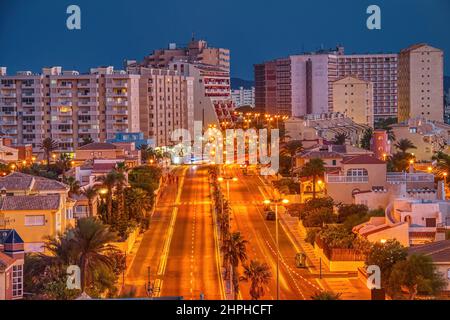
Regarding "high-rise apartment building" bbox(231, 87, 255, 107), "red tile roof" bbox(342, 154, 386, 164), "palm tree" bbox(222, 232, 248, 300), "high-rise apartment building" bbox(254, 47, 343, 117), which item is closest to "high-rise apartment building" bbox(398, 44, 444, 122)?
"high-rise apartment building" bbox(254, 47, 343, 117)

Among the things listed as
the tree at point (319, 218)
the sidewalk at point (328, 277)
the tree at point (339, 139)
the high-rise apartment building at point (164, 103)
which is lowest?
the sidewalk at point (328, 277)

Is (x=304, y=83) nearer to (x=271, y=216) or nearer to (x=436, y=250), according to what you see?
(x=271, y=216)

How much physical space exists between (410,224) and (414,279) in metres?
7.03

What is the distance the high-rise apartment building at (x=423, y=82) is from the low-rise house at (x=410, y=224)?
52774mm

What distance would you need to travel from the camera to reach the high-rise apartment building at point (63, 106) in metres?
65.2

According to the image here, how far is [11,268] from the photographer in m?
19.3

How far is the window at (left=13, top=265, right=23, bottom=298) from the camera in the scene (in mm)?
19547

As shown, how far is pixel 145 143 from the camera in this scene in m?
61.6

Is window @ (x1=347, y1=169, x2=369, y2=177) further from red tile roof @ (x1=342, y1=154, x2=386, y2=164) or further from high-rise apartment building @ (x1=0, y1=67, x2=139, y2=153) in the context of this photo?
high-rise apartment building @ (x1=0, y1=67, x2=139, y2=153)

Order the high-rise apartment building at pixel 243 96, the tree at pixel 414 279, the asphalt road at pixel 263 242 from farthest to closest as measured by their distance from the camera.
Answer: the high-rise apartment building at pixel 243 96 → the asphalt road at pixel 263 242 → the tree at pixel 414 279

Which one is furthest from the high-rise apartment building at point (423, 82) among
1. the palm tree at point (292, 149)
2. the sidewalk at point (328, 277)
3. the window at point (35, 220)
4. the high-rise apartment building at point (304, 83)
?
the window at point (35, 220)

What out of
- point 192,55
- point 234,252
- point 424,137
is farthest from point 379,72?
point 234,252

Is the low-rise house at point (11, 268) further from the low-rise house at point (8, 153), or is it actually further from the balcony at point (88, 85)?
the balcony at point (88, 85)
